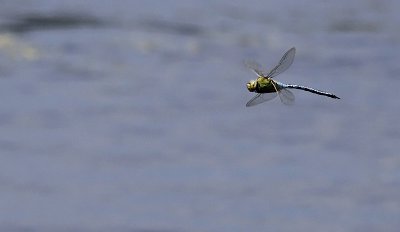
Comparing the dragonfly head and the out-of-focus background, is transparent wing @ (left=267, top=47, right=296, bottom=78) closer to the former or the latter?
the dragonfly head

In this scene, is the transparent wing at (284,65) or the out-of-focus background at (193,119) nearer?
the transparent wing at (284,65)

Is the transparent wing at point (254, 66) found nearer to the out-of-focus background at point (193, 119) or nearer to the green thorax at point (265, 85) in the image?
the green thorax at point (265, 85)

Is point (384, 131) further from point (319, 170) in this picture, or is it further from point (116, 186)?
point (116, 186)

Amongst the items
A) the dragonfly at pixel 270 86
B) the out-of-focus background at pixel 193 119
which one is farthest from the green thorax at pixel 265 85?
the out-of-focus background at pixel 193 119

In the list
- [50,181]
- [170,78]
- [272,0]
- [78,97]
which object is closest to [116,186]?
[50,181]

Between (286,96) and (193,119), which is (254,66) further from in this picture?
(193,119)

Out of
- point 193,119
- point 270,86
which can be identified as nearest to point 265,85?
point 270,86
